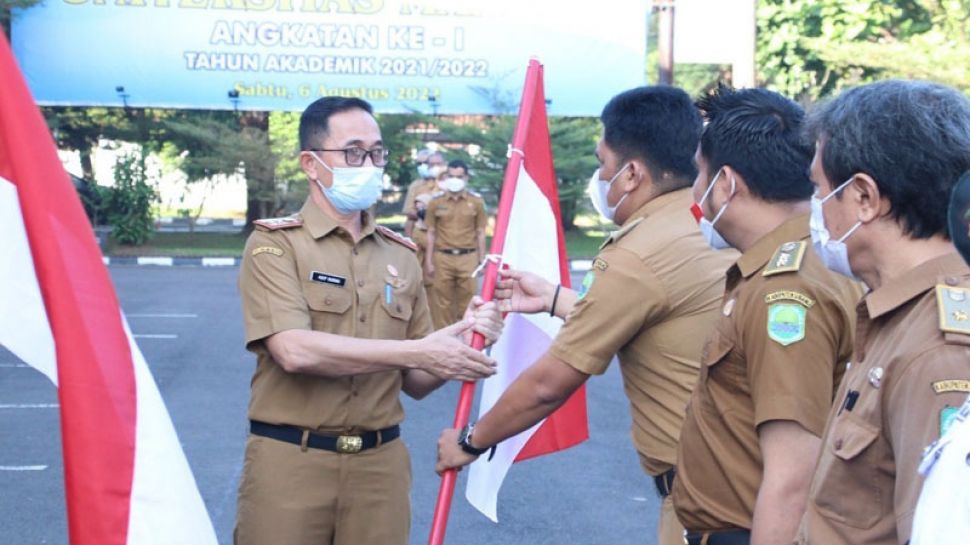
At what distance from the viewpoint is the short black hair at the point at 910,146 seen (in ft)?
7.06

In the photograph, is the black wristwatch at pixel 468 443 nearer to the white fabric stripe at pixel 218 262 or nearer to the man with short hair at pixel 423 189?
the man with short hair at pixel 423 189

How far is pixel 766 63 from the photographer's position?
76.4 ft

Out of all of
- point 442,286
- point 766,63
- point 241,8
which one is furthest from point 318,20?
point 442,286

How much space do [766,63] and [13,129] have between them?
72.3ft

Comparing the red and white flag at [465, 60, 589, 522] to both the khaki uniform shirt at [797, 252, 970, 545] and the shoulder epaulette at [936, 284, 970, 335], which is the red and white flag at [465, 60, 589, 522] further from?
the shoulder epaulette at [936, 284, 970, 335]

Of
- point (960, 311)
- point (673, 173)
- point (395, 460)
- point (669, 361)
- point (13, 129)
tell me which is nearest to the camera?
point (960, 311)

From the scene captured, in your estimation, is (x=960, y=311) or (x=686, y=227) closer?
(x=960, y=311)

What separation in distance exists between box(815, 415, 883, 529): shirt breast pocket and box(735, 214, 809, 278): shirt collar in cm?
66

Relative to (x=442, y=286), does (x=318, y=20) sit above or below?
above

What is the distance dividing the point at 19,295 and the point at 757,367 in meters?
1.55

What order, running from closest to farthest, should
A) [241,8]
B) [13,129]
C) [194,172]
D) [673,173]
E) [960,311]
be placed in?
[960,311]
[13,129]
[673,173]
[241,8]
[194,172]

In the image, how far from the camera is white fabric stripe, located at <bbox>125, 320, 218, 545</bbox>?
2.54m

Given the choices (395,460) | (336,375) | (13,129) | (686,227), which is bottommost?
(395,460)

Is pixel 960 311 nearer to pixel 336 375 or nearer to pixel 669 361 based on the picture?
pixel 669 361
